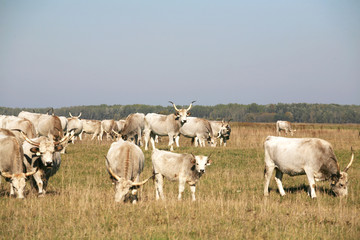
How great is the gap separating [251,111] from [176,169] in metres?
156

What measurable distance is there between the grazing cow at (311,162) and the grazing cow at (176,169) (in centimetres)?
247

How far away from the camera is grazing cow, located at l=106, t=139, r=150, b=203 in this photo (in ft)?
31.9

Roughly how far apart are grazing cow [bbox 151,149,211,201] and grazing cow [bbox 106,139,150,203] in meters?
0.63

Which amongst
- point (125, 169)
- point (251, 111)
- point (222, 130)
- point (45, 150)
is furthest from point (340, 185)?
point (251, 111)

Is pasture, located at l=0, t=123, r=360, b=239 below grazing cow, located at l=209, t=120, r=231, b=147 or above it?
below

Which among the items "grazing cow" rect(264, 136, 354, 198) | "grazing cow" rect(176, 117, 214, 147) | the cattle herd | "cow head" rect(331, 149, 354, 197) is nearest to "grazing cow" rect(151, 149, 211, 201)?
the cattle herd

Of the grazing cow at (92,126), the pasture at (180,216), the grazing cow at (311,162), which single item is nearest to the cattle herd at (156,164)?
the grazing cow at (311,162)

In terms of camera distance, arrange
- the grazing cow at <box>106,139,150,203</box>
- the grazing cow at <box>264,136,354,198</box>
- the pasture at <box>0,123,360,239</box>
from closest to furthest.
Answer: the pasture at <box>0,123,360,239</box> → the grazing cow at <box>106,139,150,203</box> → the grazing cow at <box>264,136,354,198</box>

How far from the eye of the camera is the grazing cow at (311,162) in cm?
1146

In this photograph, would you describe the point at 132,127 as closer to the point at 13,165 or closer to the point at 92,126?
the point at 13,165

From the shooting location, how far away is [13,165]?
11.0m

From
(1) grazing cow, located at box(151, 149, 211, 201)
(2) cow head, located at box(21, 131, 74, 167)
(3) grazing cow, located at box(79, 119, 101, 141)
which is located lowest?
(3) grazing cow, located at box(79, 119, 101, 141)

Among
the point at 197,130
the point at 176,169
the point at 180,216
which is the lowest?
the point at 180,216

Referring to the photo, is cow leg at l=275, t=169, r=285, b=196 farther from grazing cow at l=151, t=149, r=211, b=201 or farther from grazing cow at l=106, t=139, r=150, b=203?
grazing cow at l=106, t=139, r=150, b=203
